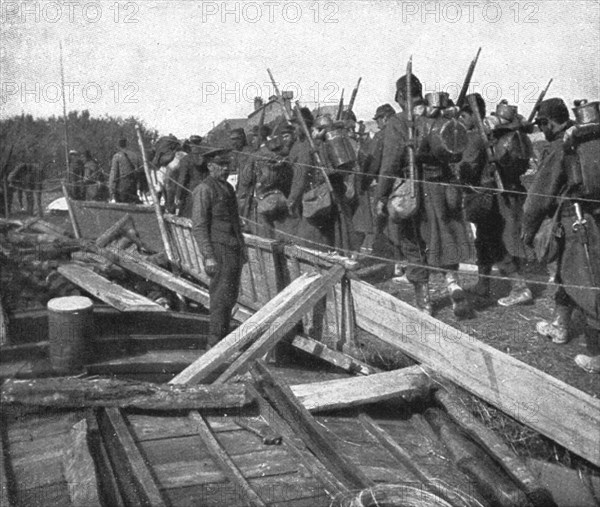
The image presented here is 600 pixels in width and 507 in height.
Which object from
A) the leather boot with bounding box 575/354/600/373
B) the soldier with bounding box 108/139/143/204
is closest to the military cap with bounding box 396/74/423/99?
the leather boot with bounding box 575/354/600/373

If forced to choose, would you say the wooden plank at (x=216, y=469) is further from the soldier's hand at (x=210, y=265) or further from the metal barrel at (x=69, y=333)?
the soldier's hand at (x=210, y=265)

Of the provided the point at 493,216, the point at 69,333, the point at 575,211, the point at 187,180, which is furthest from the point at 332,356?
the point at 187,180

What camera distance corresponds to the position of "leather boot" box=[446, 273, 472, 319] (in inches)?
261

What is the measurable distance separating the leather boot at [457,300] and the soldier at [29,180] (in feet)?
50.9

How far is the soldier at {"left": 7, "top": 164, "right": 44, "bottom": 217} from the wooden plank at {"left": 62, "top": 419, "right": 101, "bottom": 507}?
17179 millimetres

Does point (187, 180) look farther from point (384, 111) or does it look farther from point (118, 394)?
point (118, 394)

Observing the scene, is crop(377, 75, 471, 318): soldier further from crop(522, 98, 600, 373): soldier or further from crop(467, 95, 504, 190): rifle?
crop(522, 98, 600, 373): soldier

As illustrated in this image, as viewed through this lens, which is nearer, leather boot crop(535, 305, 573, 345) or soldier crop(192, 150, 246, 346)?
leather boot crop(535, 305, 573, 345)

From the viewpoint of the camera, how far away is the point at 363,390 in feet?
13.9

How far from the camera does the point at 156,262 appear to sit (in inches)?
375

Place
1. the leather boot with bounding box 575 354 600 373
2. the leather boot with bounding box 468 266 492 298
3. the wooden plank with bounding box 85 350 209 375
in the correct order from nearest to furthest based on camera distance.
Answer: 1. the leather boot with bounding box 575 354 600 373
2. the wooden plank with bounding box 85 350 209 375
3. the leather boot with bounding box 468 266 492 298

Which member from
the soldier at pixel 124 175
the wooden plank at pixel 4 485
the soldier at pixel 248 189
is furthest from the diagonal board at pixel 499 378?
the soldier at pixel 124 175

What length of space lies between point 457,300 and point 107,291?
13.2 feet

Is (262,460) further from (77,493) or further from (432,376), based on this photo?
(432,376)
